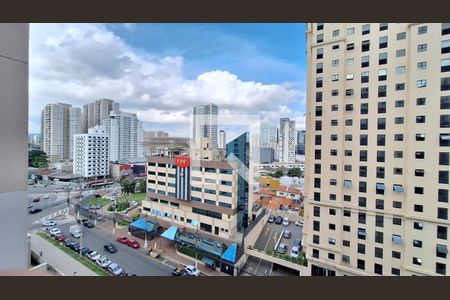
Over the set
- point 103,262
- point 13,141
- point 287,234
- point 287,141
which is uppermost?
point 287,141

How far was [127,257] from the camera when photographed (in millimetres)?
4121

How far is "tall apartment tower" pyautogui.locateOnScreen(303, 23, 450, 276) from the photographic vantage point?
2.80m

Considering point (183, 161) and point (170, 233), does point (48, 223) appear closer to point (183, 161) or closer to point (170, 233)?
point (170, 233)

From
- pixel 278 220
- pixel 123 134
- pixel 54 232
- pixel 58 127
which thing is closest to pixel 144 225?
pixel 54 232

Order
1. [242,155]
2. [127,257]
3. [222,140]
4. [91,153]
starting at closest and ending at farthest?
[127,257] < [242,155] < [222,140] < [91,153]

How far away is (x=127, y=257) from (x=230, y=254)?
2336 mm

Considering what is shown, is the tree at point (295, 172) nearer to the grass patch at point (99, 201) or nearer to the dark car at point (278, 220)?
the dark car at point (278, 220)

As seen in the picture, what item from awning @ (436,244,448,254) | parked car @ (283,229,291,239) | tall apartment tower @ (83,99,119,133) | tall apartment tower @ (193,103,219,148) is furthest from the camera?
tall apartment tower @ (83,99,119,133)

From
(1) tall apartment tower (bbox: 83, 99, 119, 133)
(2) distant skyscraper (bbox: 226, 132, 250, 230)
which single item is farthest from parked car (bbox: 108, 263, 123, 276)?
(1) tall apartment tower (bbox: 83, 99, 119, 133)

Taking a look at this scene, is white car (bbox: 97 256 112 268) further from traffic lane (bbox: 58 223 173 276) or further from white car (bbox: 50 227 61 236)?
white car (bbox: 50 227 61 236)

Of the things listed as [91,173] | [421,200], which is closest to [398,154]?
[421,200]

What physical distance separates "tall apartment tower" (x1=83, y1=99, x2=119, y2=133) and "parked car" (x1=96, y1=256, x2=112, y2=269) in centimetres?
550

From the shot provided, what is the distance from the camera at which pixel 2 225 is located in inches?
28.9

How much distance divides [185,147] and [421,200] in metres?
4.88
